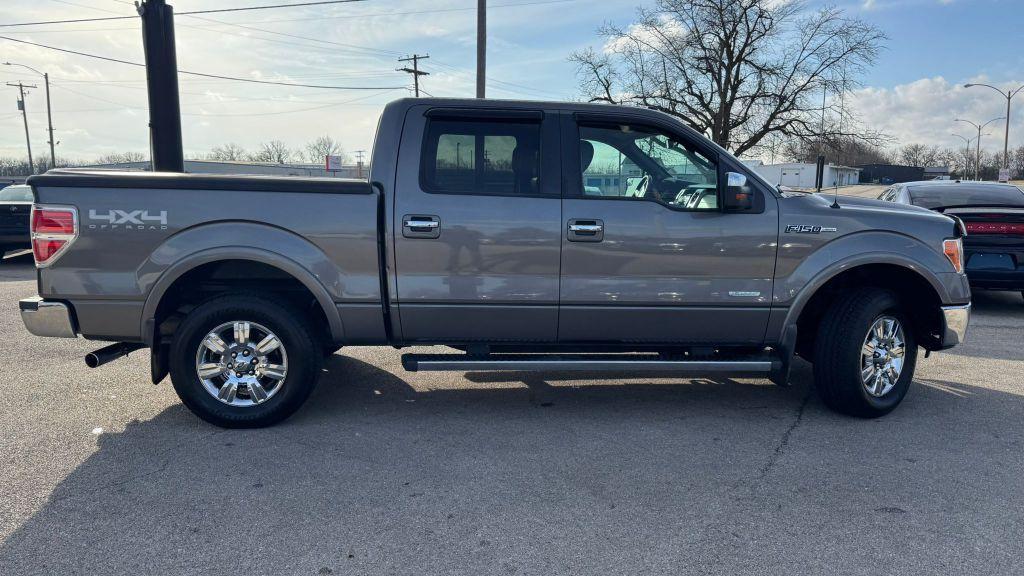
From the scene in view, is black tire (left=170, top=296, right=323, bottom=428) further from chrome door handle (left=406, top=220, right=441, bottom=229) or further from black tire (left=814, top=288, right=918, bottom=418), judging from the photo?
black tire (left=814, top=288, right=918, bottom=418)

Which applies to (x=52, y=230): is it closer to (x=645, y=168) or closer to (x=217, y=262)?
(x=217, y=262)

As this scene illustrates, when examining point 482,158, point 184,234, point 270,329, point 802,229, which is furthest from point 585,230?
point 184,234

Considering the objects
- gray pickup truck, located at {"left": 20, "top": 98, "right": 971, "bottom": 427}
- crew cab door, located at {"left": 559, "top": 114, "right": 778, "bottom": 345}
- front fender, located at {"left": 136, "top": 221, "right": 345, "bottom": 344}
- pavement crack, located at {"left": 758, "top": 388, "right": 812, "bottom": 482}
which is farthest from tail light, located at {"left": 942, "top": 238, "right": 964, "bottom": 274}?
front fender, located at {"left": 136, "top": 221, "right": 345, "bottom": 344}

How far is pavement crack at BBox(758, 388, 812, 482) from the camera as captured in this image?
3977 millimetres

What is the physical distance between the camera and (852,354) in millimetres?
4695

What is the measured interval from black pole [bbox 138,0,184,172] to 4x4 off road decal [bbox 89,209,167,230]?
569cm

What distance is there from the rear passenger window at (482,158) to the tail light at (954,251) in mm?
2807

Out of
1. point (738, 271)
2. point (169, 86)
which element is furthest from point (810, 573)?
point (169, 86)

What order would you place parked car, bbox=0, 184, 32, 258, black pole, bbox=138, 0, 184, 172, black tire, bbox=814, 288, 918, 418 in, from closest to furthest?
1. black tire, bbox=814, 288, 918, 418
2. black pole, bbox=138, 0, 184, 172
3. parked car, bbox=0, 184, 32, 258

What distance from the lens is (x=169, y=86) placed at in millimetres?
9344

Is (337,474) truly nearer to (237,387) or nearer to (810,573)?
(237,387)

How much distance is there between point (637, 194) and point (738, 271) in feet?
2.73

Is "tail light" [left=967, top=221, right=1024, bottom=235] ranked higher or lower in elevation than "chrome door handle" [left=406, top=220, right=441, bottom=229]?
lower

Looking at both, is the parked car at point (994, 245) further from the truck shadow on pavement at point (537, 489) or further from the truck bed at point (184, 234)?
the truck bed at point (184, 234)
